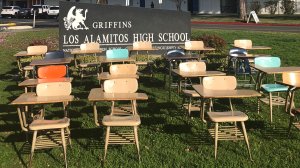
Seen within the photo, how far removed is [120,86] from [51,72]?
2266 mm

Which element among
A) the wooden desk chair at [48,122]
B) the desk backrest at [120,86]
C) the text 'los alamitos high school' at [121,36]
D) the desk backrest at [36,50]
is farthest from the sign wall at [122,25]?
the wooden desk chair at [48,122]

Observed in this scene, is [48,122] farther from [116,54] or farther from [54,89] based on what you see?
[116,54]

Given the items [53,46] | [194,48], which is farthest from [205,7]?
[194,48]

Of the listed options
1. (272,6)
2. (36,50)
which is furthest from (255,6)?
(36,50)

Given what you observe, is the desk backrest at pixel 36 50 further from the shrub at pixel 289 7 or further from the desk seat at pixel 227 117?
the shrub at pixel 289 7

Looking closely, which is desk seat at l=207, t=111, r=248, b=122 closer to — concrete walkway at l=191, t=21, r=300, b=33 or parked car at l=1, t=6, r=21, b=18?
concrete walkway at l=191, t=21, r=300, b=33

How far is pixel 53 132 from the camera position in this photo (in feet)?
21.0

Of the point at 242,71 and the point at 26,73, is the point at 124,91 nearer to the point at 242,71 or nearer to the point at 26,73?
the point at 242,71


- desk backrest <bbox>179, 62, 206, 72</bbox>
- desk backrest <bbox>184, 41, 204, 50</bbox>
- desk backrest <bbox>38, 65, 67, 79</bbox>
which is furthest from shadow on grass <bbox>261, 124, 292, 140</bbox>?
desk backrest <bbox>184, 41, 204, 50</bbox>

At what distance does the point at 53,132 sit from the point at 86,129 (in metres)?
0.74

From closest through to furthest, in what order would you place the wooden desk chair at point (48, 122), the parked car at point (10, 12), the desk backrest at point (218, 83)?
the wooden desk chair at point (48, 122), the desk backrest at point (218, 83), the parked car at point (10, 12)

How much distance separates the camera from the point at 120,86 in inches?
253

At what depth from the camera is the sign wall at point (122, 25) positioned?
1352 cm

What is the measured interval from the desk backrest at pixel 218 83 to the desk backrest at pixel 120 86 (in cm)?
109
